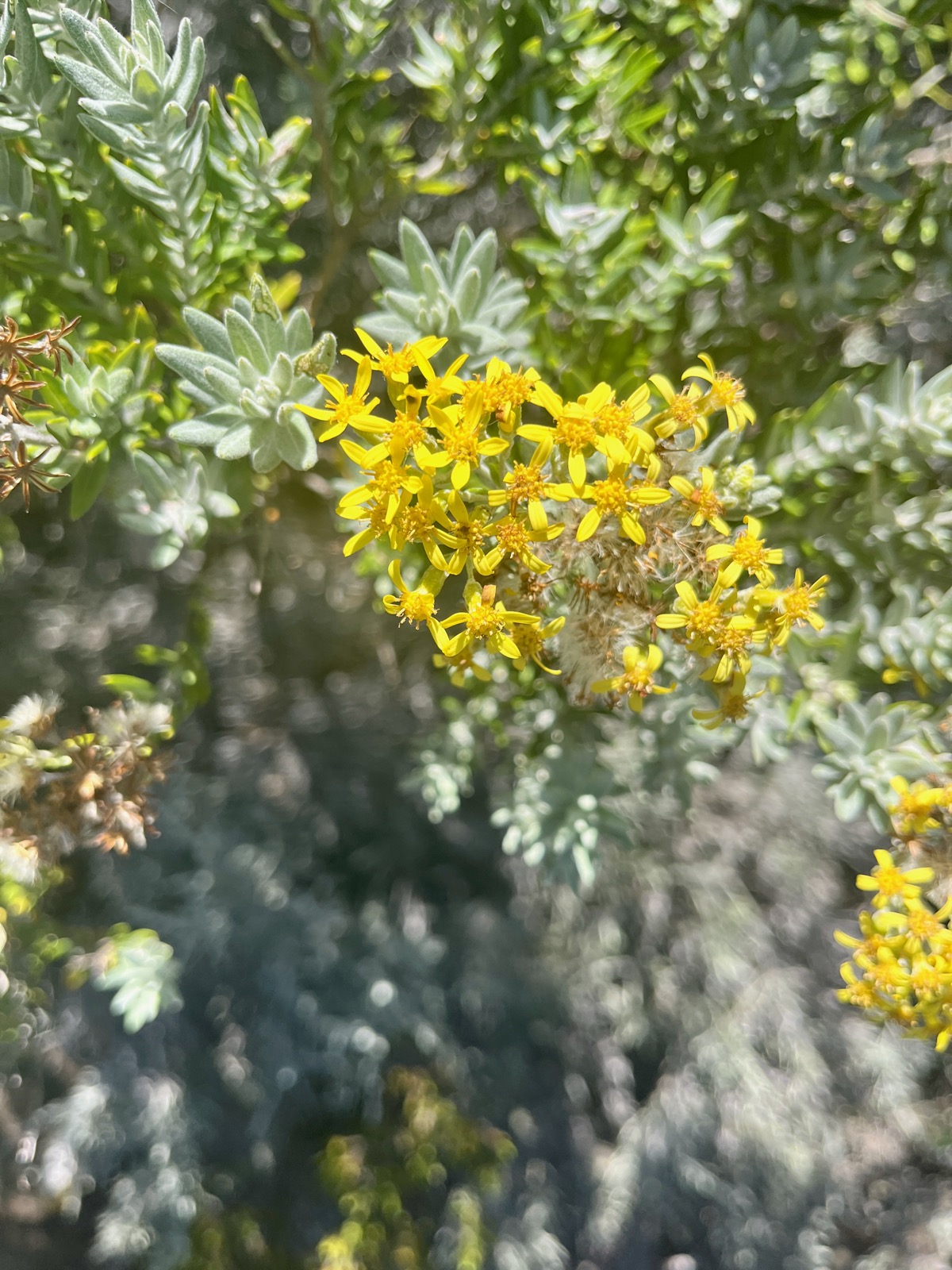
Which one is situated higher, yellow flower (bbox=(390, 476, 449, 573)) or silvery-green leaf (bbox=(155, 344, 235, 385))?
silvery-green leaf (bbox=(155, 344, 235, 385))

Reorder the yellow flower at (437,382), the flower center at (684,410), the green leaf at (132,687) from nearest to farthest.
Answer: the yellow flower at (437,382) → the flower center at (684,410) → the green leaf at (132,687)

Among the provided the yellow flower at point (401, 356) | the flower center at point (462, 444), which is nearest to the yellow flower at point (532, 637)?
the flower center at point (462, 444)

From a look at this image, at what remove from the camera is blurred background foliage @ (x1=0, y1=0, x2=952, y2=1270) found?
1.09 meters

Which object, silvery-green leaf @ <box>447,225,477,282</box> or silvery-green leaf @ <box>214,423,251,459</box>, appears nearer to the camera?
silvery-green leaf @ <box>214,423,251,459</box>

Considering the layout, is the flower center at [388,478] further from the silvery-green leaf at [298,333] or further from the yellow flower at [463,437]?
the silvery-green leaf at [298,333]

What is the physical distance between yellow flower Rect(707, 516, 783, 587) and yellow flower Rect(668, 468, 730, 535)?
3 centimetres

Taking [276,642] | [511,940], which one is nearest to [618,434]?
[276,642]

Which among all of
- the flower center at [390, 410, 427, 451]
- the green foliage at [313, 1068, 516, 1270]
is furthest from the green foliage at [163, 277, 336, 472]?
the green foliage at [313, 1068, 516, 1270]

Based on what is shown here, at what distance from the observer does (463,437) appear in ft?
2.84

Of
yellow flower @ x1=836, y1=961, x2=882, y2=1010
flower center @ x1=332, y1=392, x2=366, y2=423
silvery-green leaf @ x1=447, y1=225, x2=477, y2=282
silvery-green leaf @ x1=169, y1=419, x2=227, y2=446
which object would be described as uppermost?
silvery-green leaf @ x1=447, y1=225, x2=477, y2=282

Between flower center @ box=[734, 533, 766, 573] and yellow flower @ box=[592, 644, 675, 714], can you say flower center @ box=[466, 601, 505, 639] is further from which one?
flower center @ box=[734, 533, 766, 573]

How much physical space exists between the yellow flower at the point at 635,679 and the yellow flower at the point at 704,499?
0.53 ft

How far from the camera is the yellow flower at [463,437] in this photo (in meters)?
0.85

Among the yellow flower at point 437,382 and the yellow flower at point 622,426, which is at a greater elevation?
the yellow flower at point 437,382
